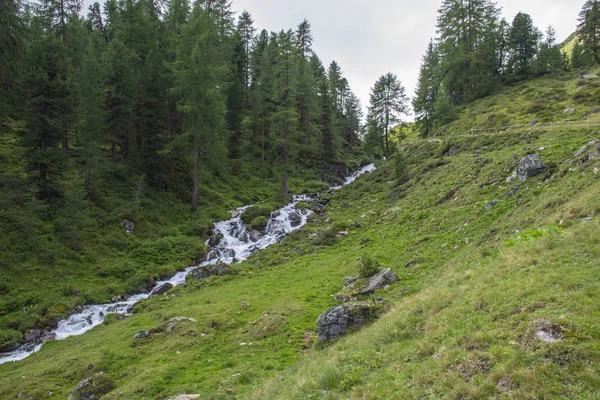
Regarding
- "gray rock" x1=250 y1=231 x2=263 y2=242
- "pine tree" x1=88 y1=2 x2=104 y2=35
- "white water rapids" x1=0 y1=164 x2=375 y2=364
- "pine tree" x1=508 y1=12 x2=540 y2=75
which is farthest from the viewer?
"pine tree" x1=88 y1=2 x2=104 y2=35

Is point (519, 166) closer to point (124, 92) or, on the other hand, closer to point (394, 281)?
point (394, 281)

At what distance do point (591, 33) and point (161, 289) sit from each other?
78.1m

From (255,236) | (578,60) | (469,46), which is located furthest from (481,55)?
(255,236)

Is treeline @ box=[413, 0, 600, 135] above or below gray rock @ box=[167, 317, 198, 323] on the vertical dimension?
above

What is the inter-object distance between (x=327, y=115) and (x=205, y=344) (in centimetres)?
5213

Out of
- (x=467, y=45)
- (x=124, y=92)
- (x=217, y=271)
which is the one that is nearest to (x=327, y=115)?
(x=467, y=45)

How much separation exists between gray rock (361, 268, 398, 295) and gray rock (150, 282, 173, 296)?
1497 centimetres

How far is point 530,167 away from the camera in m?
19.7

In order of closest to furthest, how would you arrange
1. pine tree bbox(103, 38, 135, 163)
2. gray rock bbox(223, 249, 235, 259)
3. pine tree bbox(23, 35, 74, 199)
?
pine tree bbox(23, 35, 74, 199) → gray rock bbox(223, 249, 235, 259) → pine tree bbox(103, 38, 135, 163)

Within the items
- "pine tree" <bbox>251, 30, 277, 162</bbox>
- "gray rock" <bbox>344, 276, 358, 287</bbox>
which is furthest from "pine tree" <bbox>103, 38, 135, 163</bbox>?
"gray rock" <bbox>344, 276, 358, 287</bbox>

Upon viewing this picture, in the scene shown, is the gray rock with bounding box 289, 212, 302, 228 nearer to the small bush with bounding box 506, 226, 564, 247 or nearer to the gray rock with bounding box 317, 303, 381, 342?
the gray rock with bounding box 317, 303, 381, 342

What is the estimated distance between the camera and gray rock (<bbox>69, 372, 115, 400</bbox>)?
11.8 m

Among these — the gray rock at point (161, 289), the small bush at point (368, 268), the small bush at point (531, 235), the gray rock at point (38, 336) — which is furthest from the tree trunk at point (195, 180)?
the small bush at point (531, 235)

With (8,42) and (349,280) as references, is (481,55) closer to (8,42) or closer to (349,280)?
(349,280)
